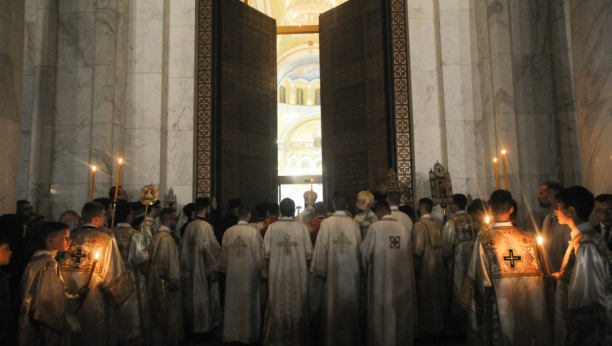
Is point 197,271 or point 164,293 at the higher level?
point 197,271

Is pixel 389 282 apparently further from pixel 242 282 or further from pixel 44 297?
pixel 44 297

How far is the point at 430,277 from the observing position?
612cm

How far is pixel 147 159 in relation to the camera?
30.1 ft

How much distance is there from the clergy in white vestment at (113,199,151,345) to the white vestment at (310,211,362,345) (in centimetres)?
205

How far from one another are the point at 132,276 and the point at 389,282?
3.02 meters

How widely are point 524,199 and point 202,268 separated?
5513 mm

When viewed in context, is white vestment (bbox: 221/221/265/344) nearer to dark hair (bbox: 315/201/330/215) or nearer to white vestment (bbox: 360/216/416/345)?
dark hair (bbox: 315/201/330/215)

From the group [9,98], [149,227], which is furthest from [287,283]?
[9,98]

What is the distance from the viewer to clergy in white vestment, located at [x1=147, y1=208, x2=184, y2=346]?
553 cm

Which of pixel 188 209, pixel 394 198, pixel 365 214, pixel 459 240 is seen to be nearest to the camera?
pixel 459 240

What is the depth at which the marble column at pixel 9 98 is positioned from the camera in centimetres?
522

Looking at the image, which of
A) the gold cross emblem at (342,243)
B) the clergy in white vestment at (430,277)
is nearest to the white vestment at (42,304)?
the gold cross emblem at (342,243)

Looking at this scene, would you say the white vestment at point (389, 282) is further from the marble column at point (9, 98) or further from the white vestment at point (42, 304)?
the marble column at point (9, 98)

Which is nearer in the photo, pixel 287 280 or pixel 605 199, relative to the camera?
pixel 605 199
